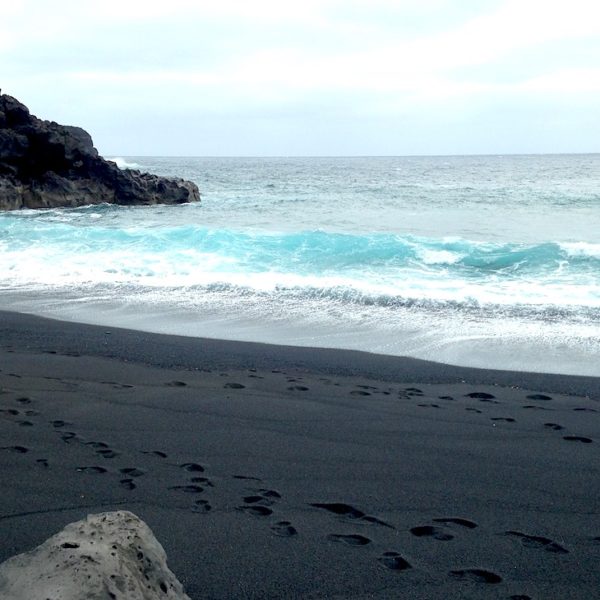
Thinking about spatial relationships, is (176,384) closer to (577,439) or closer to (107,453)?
(107,453)

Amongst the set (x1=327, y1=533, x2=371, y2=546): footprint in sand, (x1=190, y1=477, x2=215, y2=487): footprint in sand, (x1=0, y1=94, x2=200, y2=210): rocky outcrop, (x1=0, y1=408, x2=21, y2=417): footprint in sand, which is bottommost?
(x1=327, y1=533, x2=371, y2=546): footprint in sand

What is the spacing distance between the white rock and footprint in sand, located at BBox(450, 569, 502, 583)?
3.94 feet

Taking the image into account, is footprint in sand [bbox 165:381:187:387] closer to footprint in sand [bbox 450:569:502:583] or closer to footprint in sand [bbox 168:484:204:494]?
footprint in sand [bbox 168:484:204:494]

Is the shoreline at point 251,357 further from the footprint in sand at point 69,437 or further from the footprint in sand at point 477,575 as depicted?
the footprint in sand at point 477,575

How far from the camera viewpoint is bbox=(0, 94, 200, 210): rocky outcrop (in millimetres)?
27891

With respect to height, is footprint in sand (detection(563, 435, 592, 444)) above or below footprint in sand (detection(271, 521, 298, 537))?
above

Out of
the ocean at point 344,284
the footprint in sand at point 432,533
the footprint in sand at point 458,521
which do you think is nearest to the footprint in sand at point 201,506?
the footprint in sand at point 432,533

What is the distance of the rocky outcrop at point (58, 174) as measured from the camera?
27891 mm

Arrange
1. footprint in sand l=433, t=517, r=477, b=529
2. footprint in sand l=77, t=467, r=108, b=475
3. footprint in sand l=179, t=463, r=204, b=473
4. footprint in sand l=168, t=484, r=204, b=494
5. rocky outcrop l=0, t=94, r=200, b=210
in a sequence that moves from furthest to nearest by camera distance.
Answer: rocky outcrop l=0, t=94, r=200, b=210 → footprint in sand l=179, t=463, r=204, b=473 → footprint in sand l=77, t=467, r=108, b=475 → footprint in sand l=168, t=484, r=204, b=494 → footprint in sand l=433, t=517, r=477, b=529

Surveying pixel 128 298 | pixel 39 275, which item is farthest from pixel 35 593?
pixel 39 275

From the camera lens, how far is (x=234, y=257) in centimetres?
1393

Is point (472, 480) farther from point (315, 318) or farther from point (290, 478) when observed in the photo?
point (315, 318)

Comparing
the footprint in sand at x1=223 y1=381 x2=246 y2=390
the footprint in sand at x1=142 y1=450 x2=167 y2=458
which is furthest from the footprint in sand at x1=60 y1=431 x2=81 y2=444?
the footprint in sand at x1=223 y1=381 x2=246 y2=390

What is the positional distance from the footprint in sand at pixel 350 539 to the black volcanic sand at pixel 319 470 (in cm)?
1
